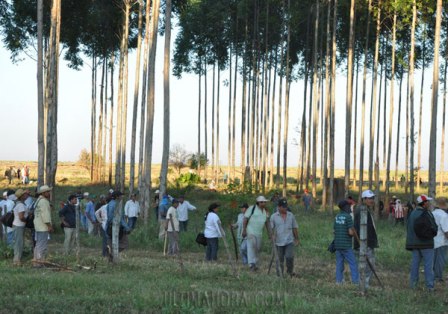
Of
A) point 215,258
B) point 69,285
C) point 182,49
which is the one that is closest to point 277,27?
point 182,49

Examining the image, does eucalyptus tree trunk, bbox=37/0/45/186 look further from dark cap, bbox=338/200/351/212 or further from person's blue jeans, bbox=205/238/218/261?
dark cap, bbox=338/200/351/212

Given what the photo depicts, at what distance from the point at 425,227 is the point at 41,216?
7.34 meters

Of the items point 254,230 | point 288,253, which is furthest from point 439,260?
point 254,230

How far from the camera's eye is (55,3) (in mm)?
30469

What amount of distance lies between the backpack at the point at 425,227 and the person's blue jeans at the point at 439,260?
1.40 meters

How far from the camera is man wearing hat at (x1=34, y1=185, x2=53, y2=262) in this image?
48.4 feet

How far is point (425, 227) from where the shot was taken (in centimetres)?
1362

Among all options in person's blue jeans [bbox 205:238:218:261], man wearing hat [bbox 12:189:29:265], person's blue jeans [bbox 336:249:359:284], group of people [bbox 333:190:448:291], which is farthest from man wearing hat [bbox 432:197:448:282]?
man wearing hat [bbox 12:189:29:265]

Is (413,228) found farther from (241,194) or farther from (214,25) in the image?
(214,25)

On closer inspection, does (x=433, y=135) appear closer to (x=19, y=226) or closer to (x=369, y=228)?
(x=369, y=228)

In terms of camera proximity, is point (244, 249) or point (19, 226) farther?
point (244, 249)

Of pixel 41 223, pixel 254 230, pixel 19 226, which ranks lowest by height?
pixel 254 230

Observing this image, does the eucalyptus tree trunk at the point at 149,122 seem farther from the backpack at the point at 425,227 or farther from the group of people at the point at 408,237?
the backpack at the point at 425,227

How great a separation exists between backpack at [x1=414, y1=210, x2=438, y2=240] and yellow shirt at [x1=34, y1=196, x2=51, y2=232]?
708cm
